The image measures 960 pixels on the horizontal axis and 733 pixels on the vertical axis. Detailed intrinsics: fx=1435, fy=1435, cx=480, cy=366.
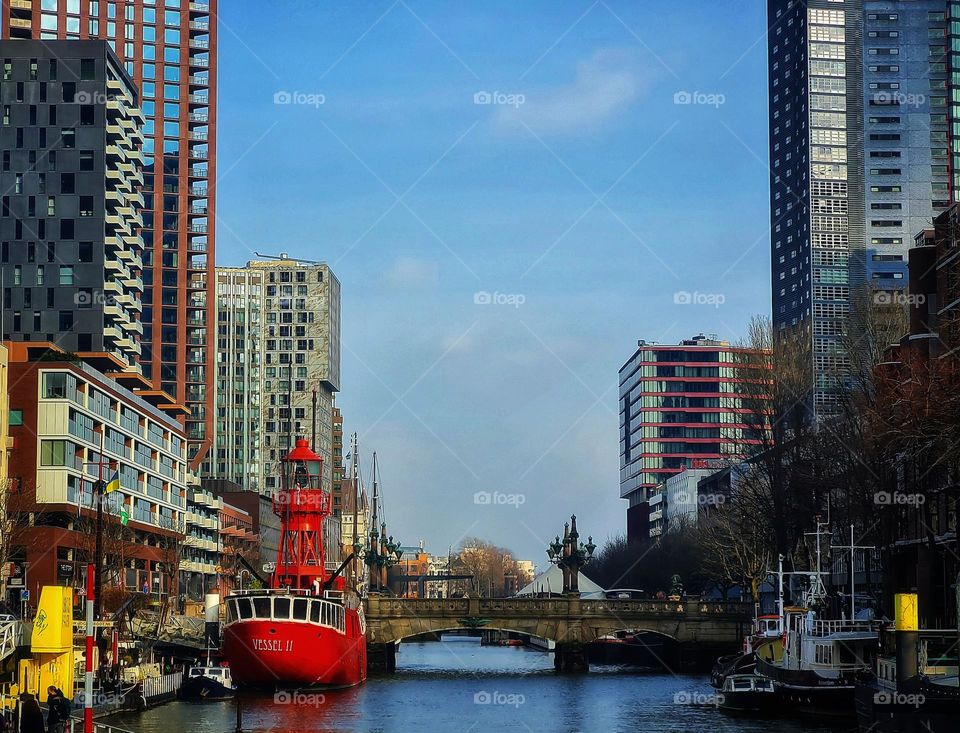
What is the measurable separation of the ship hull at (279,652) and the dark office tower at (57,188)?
7198 centimetres

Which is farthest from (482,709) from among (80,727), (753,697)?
(80,727)

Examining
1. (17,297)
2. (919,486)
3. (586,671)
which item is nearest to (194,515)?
(17,297)

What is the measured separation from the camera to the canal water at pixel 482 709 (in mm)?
65375

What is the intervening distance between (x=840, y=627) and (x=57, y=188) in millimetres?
105971

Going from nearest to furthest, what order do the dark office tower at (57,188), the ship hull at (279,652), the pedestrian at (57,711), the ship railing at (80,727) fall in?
the ship railing at (80,727), the pedestrian at (57,711), the ship hull at (279,652), the dark office tower at (57,188)

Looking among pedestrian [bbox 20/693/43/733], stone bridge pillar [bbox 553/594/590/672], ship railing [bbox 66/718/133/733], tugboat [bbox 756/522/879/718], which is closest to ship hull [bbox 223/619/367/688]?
ship railing [bbox 66/718/133/733]

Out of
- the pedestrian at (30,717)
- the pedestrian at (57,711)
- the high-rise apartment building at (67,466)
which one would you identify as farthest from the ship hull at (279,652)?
the pedestrian at (30,717)

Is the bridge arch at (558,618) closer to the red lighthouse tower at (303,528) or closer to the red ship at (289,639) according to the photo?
the red lighthouse tower at (303,528)

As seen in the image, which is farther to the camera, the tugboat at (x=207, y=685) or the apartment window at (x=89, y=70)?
the apartment window at (x=89, y=70)

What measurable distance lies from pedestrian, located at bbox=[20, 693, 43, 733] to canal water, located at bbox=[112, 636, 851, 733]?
16548 millimetres

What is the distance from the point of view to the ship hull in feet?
269

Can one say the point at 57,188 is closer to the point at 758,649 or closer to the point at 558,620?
the point at 558,620

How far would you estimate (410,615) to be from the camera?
115188mm

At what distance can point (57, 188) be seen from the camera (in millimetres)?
151375
